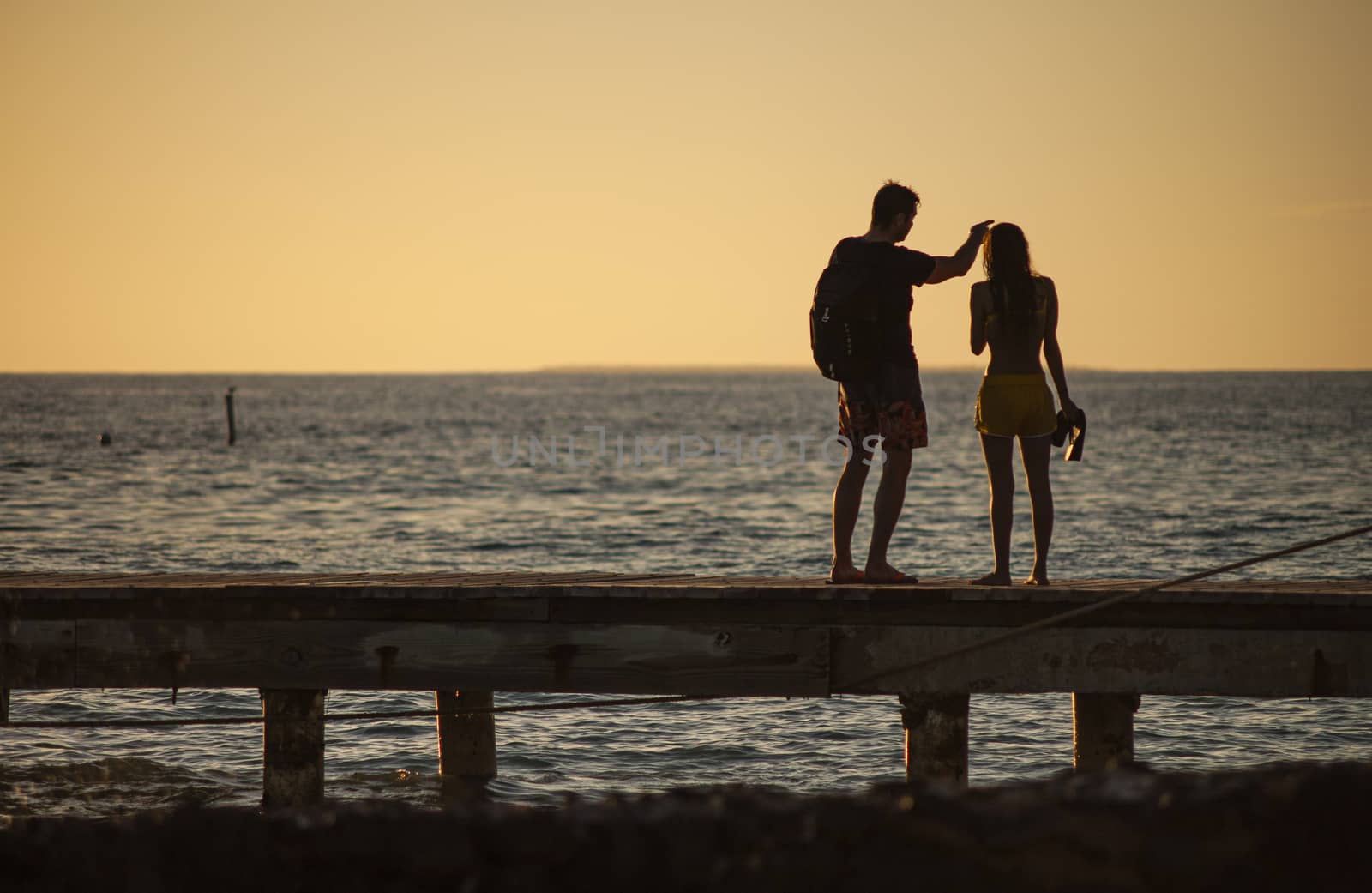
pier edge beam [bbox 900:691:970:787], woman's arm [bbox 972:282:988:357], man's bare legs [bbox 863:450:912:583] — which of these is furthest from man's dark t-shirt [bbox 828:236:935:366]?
pier edge beam [bbox 900:691:970:787]

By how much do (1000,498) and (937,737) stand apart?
1304 mm

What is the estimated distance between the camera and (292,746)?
7.15 meters

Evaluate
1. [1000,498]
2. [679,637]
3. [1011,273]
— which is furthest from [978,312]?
[679,637]

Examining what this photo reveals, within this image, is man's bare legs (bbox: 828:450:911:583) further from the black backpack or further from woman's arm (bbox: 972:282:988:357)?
woman's arm (bbox: 972:282:988:357)

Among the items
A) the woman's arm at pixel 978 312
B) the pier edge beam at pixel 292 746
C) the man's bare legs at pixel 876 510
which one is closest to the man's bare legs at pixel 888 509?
the man's bare legs at pixel 876 510

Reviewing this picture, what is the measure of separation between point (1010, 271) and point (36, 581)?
5491 millimetres

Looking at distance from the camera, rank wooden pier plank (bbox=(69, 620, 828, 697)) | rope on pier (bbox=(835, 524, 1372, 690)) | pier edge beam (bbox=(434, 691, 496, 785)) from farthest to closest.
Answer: pier edge beam (bbox=(434, 691, 496, 785)), wooden pier plank (bbox=(69, 620, 828, 697)), rope on pier (bbox=(835, 524, 1372, 690))

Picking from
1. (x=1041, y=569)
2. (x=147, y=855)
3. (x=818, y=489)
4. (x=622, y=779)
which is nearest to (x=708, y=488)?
(x=818, y=489)

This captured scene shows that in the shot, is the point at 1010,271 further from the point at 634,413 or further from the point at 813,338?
the point at 634,413

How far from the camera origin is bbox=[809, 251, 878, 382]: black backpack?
669 centimetres

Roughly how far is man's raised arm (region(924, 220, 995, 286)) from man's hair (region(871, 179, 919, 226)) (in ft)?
1.03

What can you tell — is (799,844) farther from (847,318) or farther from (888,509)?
(847,318)

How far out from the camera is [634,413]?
119m

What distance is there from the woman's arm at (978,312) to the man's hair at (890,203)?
0.52m
